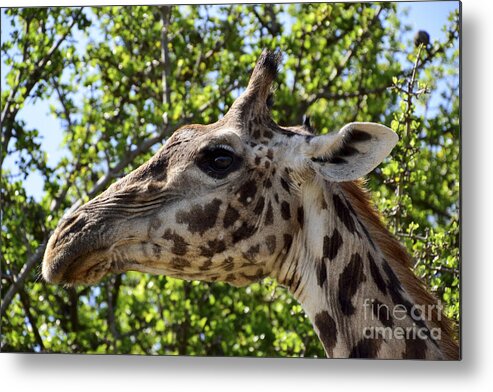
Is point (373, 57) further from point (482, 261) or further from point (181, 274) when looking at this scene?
point (181, 274)

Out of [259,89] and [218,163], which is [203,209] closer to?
[218,163]

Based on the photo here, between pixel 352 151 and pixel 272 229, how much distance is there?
1.34 feet

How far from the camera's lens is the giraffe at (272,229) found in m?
4.09

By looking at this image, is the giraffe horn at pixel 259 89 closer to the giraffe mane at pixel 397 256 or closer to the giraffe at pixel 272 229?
the giraffe at pixel 272 229

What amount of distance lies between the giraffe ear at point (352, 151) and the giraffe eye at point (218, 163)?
11.8 inches

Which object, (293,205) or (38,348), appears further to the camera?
(38,348)

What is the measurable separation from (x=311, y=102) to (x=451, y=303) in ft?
8.07

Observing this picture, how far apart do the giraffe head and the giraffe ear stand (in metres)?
0.06

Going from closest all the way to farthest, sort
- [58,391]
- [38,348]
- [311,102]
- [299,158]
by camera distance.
Result: [299,158] → [58,391] → [38,348] → [311,102]

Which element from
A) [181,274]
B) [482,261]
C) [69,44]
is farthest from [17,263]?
[482,261]

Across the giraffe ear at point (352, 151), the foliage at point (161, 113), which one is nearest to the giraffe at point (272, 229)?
the giraffe ear at point (352, 151)

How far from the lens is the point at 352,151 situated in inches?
161

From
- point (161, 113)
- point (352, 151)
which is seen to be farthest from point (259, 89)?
point (161, 113)

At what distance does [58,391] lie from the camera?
5.29 meters
